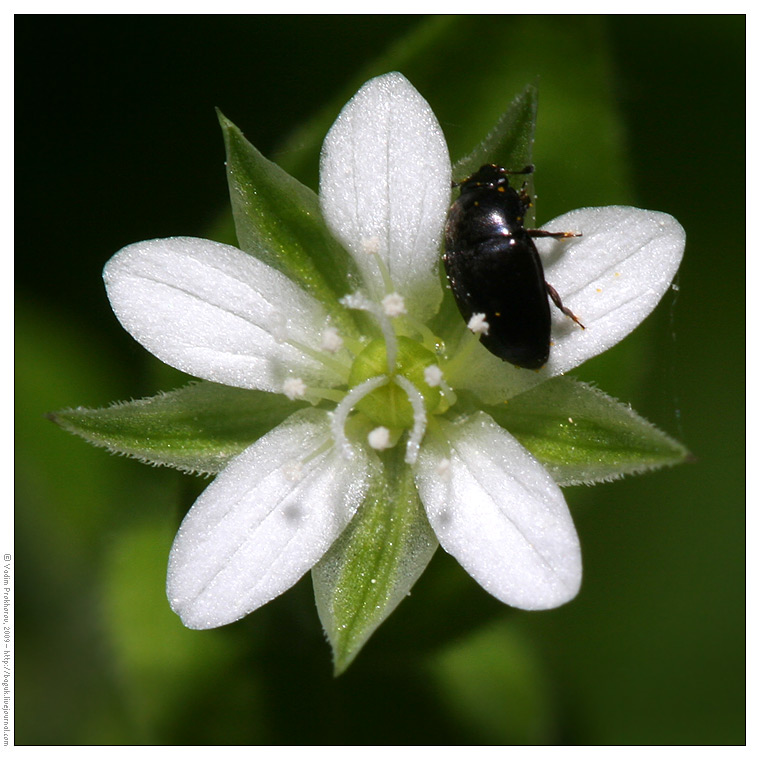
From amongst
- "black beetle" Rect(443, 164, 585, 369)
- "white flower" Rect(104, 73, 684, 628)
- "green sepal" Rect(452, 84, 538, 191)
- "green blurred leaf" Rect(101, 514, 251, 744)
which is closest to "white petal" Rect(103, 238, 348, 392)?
"white flower" Rect(104, 73, 684, 628)

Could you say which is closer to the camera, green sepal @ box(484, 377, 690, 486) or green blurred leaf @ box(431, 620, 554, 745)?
green sepal @ box(484, 377, 690, 486)

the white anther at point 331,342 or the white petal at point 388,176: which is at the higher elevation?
the white petal at point 388,176

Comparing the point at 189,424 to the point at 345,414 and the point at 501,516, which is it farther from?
the point at 501,516

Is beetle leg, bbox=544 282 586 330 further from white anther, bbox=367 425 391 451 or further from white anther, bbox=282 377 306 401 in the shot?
white anther, bbox=282 377 306 401

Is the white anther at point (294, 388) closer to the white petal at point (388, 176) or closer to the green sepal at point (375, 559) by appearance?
the green sepal at point (375, 559)

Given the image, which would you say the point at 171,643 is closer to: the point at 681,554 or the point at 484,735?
the point at 484,735

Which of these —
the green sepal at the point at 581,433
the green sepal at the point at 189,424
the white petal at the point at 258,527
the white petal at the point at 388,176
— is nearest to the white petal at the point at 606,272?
the green sepal at the point at 581,433

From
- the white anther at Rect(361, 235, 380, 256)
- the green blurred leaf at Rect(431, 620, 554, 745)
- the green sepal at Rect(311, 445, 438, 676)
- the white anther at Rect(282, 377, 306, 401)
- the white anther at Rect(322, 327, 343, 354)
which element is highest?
the white anther at Rect(361, 235, 380, 256)
